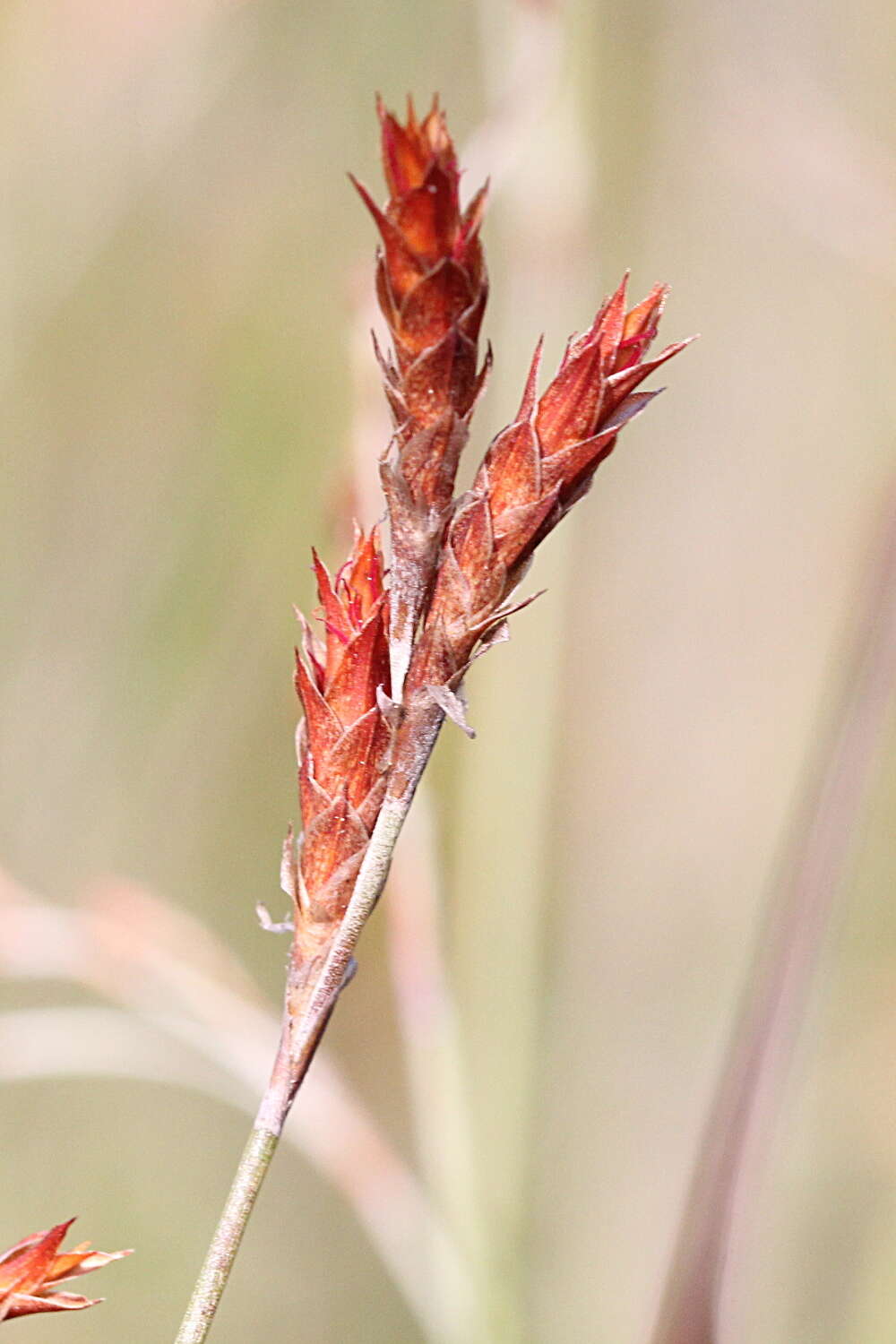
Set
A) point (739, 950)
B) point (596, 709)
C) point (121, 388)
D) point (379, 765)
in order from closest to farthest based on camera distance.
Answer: point (379, 765) < point (739, 950) < point (121, 388) < point (596, 709)

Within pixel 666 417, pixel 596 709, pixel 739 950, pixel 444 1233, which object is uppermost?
pixel 666 417

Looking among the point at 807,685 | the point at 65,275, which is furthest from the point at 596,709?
the point at 65,275

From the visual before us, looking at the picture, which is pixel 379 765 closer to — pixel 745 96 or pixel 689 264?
pixel 745 96

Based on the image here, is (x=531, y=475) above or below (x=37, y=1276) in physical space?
above

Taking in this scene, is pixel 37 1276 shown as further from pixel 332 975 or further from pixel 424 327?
pixel 424 327

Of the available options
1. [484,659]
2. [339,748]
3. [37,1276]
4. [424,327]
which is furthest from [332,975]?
[484,659]

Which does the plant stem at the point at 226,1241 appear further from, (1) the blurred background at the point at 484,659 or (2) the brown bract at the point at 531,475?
(1) the blurred background at the point at 484,659

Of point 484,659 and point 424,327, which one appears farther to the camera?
point 484,659
